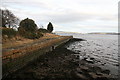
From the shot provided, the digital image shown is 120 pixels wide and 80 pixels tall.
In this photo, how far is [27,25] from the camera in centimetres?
3212

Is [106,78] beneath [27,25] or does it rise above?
beneath

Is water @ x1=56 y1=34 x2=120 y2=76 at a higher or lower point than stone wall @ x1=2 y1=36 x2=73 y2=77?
lower

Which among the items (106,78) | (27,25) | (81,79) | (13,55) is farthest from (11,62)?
(27,25)

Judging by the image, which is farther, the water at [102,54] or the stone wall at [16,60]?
the water at [102,54]

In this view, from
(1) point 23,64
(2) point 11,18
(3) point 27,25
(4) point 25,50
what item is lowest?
(1) point 23,64

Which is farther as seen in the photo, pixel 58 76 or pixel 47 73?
pixel 47 73

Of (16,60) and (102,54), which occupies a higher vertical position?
(16,60)

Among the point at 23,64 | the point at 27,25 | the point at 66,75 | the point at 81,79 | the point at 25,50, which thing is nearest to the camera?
the point at 81,79

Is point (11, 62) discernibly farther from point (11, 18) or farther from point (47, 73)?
point (11, 18)

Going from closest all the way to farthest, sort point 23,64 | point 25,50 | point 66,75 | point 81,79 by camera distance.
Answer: point 81,79, point 66,75, point 23,64, point 25,50

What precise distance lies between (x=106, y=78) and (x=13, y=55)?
298 inches

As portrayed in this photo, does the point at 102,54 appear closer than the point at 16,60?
No

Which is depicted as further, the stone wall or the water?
the water

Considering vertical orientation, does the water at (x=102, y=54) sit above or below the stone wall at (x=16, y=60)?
below
